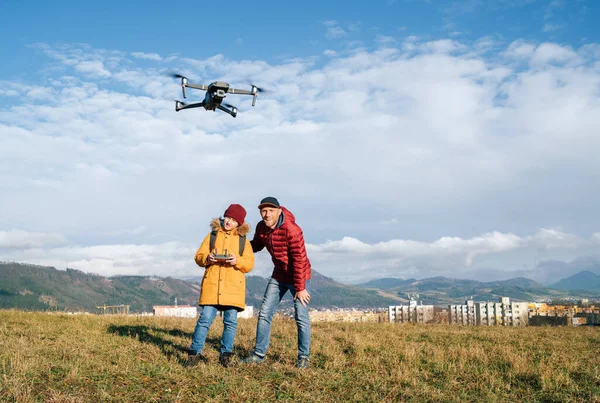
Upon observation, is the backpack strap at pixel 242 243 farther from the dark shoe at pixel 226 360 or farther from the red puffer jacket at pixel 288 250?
the dark shoe at pixel 226 360

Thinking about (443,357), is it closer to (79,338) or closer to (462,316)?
(79,338)

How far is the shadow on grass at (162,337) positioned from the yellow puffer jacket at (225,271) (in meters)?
1.05

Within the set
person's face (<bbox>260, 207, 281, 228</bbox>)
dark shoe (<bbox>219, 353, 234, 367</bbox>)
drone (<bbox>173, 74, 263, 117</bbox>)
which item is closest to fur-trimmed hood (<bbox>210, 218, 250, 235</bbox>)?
person's face (<bbox>260, 207, 281, 228</bbox>)

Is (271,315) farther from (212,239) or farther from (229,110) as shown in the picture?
(229,110)

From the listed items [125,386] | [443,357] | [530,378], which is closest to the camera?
[125,386]

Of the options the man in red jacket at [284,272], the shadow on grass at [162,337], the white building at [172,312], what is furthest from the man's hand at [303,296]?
the white building at [172,312]

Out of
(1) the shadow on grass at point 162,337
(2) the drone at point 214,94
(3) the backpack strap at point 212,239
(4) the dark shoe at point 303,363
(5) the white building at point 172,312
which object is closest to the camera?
(4) the dark shoe at point 303,363

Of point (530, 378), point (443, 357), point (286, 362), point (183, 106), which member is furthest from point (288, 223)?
point (183, 106)

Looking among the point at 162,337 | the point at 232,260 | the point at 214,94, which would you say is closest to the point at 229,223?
the point at 232,260

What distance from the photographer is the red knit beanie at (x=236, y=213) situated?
24.3 ft

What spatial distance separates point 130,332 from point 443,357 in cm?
624

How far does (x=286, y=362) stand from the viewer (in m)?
7.24

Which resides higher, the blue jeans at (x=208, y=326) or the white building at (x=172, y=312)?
the blue jeans at (x=208, y=326)

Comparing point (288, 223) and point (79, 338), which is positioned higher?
point (288, 223)
